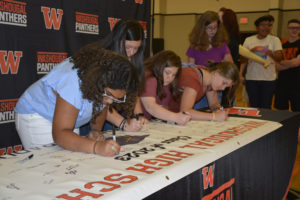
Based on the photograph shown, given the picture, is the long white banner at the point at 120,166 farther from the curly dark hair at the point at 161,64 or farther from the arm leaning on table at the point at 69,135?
the curly dark hair at the point at 161,64

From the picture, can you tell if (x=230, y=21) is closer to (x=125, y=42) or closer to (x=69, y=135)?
(x=125, y=42)

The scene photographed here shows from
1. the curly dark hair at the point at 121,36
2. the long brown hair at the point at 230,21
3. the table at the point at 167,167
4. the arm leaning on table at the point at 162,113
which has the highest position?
the long brown hair at the point at 230,21

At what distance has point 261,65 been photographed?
133 inches

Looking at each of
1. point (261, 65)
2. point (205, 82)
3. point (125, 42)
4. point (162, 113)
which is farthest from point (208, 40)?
point (125, 42)

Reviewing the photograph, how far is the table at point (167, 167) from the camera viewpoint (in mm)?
865

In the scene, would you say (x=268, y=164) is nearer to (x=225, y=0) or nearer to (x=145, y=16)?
(x=145, y=16)

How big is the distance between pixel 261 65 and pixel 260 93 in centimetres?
30

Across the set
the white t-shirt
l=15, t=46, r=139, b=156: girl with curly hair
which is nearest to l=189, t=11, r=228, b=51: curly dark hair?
the white t-shirt

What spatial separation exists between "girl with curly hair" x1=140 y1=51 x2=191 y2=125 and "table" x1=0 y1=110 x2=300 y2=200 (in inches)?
2.6

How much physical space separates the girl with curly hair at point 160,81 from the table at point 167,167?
7 cm

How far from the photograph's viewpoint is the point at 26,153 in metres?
1.16

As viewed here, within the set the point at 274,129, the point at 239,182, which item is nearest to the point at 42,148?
the point at 239,182

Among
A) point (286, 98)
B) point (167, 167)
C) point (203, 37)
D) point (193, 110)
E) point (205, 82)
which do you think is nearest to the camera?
point (167, 167)

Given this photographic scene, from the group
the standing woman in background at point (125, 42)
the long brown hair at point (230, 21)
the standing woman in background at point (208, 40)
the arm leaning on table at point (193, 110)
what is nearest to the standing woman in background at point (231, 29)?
the long brown hair at point (230, 21)
